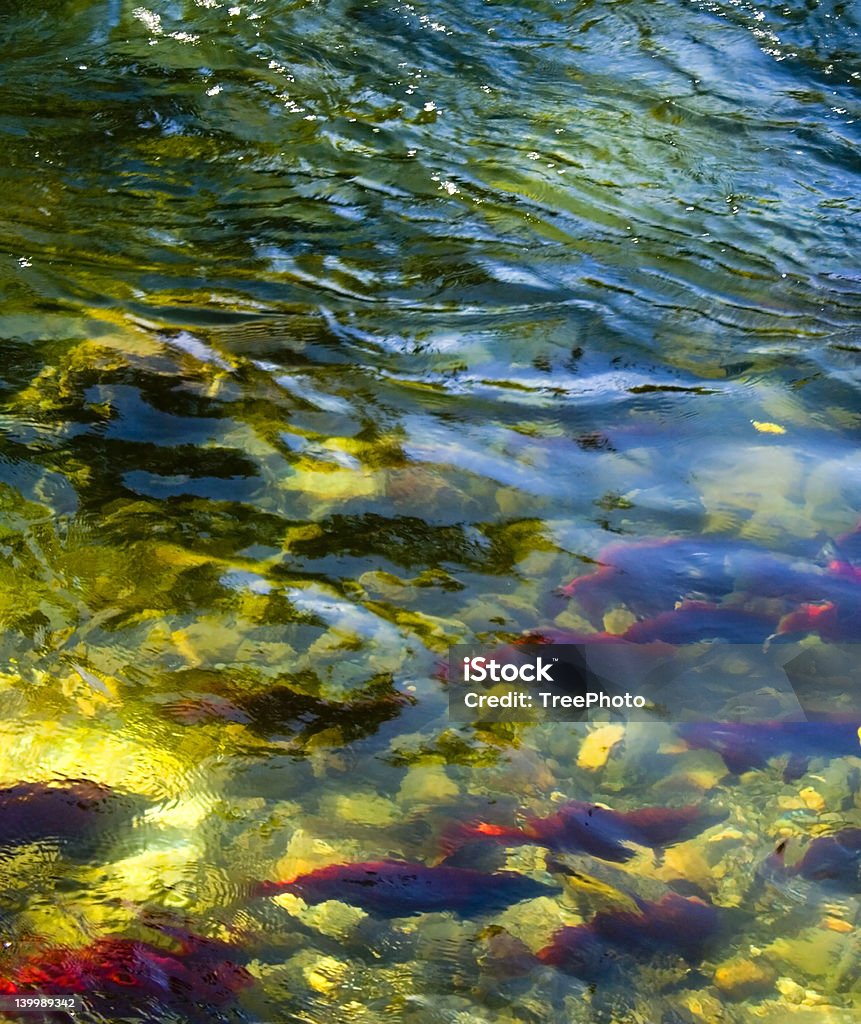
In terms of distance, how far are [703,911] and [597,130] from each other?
572 centimetres

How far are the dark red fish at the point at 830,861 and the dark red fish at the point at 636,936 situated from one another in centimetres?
24

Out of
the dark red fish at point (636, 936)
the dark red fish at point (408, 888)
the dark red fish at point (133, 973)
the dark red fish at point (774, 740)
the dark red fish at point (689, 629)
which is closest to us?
the dark red fish at point (133, 973)

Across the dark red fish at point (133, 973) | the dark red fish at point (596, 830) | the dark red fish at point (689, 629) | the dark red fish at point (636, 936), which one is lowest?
the dark red fish at point (133, 973)

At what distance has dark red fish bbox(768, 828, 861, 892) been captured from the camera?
2.46m

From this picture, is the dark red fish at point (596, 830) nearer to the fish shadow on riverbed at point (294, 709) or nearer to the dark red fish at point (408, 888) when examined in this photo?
the dark red fish at point (408, 888)

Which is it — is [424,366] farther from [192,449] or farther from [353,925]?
[353,925]

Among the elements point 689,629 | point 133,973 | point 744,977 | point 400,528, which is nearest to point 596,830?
point 744,977

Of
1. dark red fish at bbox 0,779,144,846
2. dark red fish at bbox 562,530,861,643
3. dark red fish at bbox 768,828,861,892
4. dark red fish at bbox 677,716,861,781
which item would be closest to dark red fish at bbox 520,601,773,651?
dark red fish at bbox 562,530,861,643

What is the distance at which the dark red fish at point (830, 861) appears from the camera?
8.07 feet

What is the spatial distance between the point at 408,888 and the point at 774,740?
111 cm

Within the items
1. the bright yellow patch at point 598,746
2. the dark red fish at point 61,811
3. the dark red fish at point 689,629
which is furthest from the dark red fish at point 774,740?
the dark red fish at point 61,811

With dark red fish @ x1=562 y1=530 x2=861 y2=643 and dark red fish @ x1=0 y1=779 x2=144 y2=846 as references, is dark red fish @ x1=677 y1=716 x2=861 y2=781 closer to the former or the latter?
dark red fish @ x1=562 y1=530 x2=861 y2=643

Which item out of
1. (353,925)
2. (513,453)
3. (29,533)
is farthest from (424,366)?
(353,925)

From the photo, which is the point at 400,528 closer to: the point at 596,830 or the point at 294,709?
the point at 294,709
